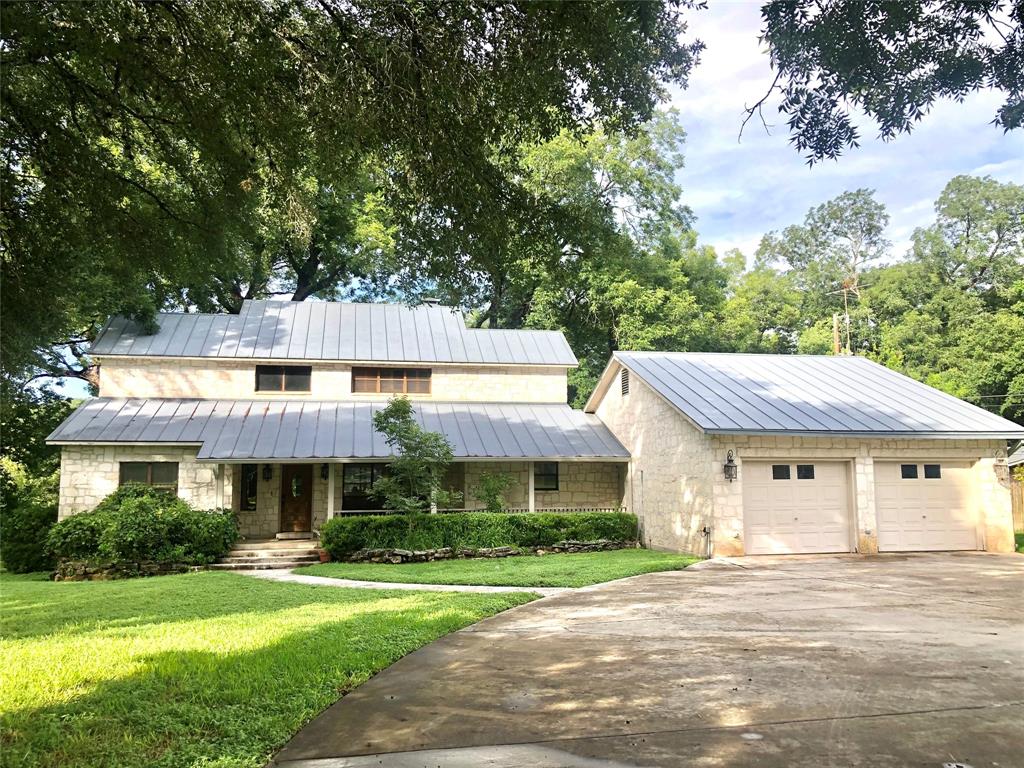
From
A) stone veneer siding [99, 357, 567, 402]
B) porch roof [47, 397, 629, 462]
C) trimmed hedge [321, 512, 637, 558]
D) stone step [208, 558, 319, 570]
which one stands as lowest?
stone step [208, 558, 319, 570]

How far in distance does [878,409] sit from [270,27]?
15.4 meters

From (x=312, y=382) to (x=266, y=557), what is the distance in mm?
6579

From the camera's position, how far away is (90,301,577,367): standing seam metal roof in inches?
790

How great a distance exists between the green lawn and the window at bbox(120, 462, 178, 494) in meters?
5.06

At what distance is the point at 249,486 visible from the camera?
1809cm

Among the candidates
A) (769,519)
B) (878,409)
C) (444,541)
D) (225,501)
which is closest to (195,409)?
(225,501)

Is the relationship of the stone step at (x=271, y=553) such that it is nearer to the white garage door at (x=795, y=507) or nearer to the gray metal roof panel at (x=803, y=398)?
the gray metal roof panel at (x=803, y=398)

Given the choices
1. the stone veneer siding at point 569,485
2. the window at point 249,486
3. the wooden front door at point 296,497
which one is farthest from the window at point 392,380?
the window at point 249,486

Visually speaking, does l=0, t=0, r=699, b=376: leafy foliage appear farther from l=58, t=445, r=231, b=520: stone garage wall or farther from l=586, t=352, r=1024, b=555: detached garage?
l=58, t=445, r=231, b=520: stone garage wall

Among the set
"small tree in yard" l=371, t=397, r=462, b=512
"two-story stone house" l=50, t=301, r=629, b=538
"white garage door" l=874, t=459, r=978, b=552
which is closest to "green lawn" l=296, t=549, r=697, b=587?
"small tree in yard" l=371, t=397, r=462, b=512

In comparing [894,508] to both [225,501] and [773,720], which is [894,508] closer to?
[773,720]

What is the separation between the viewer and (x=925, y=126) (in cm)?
469

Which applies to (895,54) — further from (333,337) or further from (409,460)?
(333,337)

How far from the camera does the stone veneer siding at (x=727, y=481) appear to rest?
14.2 meters
